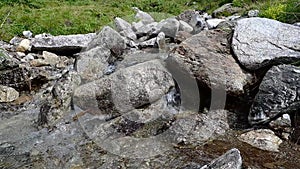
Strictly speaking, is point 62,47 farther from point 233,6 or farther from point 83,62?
point 233,6

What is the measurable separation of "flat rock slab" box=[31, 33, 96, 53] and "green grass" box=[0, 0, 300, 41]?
193cm

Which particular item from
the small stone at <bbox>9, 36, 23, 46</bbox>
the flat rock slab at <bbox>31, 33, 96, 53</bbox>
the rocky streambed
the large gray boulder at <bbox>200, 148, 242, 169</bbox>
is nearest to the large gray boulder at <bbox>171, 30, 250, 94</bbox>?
the rocky streambed

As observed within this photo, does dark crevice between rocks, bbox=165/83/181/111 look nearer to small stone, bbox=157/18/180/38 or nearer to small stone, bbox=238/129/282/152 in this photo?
small stone, bbox=238/129/282/152

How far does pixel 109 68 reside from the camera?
10.4 m

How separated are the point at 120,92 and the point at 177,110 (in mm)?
1315

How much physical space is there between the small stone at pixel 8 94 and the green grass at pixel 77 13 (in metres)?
4.93

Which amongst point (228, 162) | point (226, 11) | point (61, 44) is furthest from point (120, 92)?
point (226, 11)

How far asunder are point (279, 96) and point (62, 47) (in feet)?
25.4

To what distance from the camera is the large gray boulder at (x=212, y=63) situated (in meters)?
8.23

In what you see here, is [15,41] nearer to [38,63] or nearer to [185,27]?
[38,63]

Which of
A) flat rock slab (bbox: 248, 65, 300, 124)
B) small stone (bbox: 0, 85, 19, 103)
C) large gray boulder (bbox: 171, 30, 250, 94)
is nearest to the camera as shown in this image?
flat rock slab (bbox: 248, 65, 300, 124)

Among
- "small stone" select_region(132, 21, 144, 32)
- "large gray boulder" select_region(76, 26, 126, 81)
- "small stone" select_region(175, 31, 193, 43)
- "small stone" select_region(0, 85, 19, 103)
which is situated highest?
"large gray boulder" select_region(76, 26, 126, 81)

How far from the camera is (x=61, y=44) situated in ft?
42.4

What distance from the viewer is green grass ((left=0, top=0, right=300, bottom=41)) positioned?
45.3 ft
